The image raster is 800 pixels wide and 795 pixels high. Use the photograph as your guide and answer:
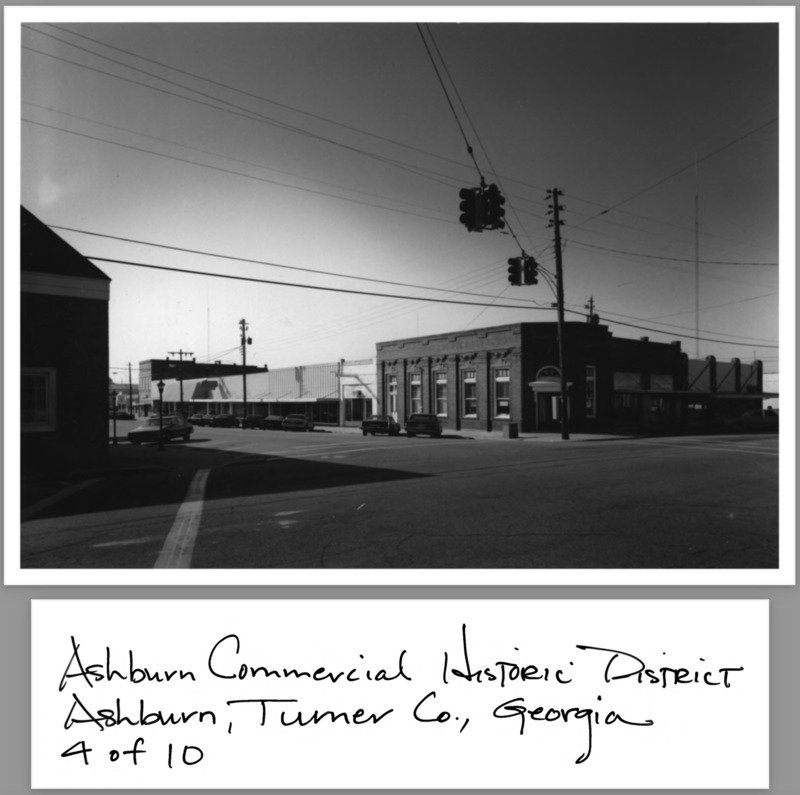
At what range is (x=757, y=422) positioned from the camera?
35.8 metres

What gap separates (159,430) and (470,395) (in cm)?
2016

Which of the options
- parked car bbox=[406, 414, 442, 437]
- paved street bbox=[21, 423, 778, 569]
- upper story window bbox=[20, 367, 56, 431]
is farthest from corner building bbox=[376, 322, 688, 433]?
upper story window bbox=[20, 367, 56, 431]

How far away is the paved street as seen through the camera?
5.75 meters

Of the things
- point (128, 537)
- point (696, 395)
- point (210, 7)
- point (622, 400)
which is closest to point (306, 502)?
point (128, 537)

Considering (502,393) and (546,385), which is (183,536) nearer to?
(546,385)

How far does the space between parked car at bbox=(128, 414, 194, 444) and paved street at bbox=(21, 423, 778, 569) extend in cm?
1241

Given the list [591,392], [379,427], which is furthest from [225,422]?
[591,392]

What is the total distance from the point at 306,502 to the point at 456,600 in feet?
15.6

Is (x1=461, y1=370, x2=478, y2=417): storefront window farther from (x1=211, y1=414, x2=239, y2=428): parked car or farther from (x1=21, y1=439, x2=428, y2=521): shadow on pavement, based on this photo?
(x1=21, y1=439, x2=428, y2=521): shadow on pavement

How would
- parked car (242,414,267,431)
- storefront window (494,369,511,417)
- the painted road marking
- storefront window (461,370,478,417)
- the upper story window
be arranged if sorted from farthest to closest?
parked car (242,414,267,431)
storefront window (461,370,478,417)
storefront window (494,369,511,417)
the upper story window
the painted road marking

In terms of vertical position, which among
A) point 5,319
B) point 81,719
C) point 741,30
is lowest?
point 81,719

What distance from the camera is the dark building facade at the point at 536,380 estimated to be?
33.3 meters

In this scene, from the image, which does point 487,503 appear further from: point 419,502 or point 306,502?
point 306,502

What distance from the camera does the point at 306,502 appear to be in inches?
347
